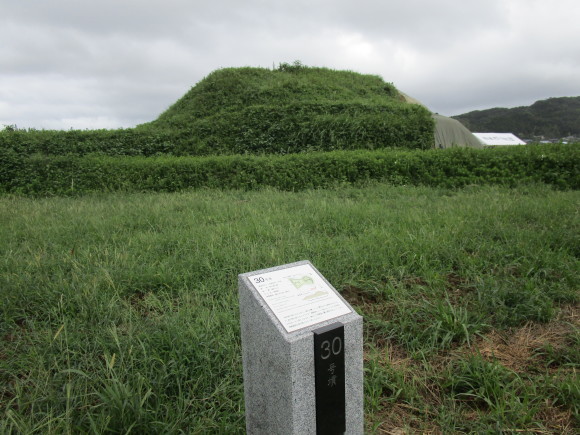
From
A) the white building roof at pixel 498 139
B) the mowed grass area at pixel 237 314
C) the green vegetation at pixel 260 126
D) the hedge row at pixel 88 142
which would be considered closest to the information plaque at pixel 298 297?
the mowed grass area at pixel 237 314

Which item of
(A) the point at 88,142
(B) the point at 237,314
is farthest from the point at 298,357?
(A) the point at 88,142

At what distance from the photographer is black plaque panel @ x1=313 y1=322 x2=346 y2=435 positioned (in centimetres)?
152

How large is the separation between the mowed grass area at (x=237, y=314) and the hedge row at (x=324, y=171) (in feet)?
9.90

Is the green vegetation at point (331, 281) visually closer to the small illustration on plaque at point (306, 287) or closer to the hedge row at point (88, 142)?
the small illustration on plaque at point (306, 287)

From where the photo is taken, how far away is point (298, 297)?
5.58ft

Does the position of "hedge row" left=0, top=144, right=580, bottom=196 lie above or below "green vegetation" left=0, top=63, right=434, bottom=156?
below

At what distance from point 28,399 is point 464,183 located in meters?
8.17

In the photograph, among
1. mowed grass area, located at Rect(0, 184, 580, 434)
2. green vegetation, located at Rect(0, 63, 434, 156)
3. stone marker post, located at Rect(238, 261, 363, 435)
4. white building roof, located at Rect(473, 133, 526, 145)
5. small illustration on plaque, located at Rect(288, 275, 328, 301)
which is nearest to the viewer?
stone marker post, located at Rect(238, 261, 363, 435)

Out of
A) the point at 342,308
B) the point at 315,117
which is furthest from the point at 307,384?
the point at 315,117

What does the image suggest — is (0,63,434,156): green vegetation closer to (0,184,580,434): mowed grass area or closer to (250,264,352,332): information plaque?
(0,184,580,434): mowed grass area

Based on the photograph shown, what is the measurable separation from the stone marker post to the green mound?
9424 millimetres

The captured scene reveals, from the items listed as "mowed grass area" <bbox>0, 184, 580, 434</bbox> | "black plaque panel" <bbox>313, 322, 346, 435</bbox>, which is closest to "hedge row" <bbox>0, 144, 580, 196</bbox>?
"mowed grass area" <bbox>0, 184, 580, 434</bbox>

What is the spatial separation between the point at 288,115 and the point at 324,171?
4253mm

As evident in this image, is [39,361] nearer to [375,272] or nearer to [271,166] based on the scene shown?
[375,272]
